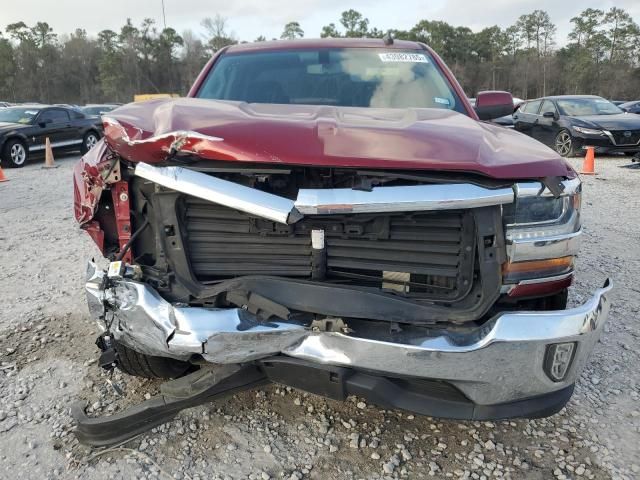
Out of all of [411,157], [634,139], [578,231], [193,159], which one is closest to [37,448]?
[193,159]

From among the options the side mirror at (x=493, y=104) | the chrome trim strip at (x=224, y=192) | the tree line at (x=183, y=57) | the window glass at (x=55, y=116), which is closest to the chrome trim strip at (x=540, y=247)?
the chrome trim strip at (x=224, y=192)

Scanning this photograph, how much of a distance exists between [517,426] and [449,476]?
519 millimetres

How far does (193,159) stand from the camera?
78.3 inches

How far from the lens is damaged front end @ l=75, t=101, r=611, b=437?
180cm

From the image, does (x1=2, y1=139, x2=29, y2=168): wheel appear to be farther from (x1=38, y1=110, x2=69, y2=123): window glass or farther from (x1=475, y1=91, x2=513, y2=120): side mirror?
(x1=475, y1=91, x2=513, y2=120): side mirror

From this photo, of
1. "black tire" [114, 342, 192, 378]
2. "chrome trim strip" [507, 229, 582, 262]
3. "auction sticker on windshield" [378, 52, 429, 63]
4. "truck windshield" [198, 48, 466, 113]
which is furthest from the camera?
"auction sticker on windshield" [378, 52, 429, 63]

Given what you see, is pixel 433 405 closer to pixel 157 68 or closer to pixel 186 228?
pixel 186 228

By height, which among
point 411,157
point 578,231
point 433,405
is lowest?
point 433,405

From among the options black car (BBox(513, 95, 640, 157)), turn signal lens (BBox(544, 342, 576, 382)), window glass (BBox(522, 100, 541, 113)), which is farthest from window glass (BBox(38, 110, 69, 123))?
turn signal lens (BBox(544, 342, 576, 382))

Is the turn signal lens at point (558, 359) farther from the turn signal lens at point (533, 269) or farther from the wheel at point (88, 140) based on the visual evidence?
the wheel at point (88, 140)

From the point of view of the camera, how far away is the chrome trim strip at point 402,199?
1.79 meters

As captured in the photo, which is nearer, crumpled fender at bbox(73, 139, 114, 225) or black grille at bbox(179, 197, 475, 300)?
black grille at bbox(179, 197, 475, 300)

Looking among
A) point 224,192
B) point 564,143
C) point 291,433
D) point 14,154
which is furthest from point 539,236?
point 14,154

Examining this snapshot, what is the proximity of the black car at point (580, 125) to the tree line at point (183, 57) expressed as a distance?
45.8 metres
